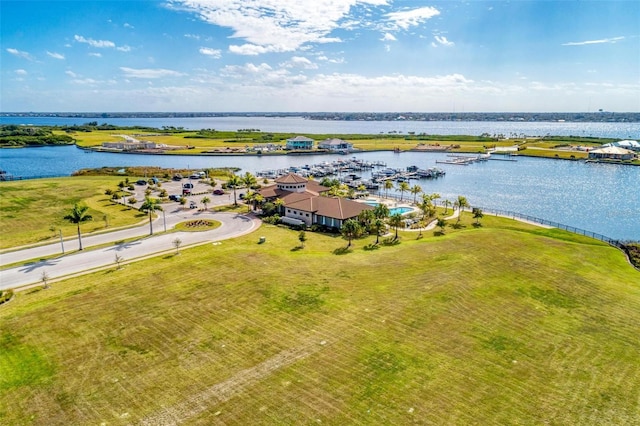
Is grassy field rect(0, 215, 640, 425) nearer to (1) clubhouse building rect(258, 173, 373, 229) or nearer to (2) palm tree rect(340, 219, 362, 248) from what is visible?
(2) palm tree rect(340, 219, 362, 248)

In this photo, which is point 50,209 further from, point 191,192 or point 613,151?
point 613,151

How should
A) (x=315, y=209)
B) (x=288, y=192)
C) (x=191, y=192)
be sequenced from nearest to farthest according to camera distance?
(x=315, y=209) < (x=288, y=192) < (x=191, y=192)

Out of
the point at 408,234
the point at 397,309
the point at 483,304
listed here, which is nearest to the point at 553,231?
the point at 408,234

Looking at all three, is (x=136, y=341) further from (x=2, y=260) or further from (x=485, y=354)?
(x=2, y=260)

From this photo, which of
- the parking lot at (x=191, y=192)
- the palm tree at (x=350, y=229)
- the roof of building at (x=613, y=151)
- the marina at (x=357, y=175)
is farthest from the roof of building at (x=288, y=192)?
the roof of building at (x=613, y=151)

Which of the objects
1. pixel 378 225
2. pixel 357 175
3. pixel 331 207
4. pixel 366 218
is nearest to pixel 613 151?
pixel 357 175

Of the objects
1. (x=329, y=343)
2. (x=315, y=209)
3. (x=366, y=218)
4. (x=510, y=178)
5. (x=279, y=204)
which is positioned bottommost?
(x=510, y=178)

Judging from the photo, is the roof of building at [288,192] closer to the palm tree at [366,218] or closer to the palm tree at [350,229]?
the palm tree at [366,218]
